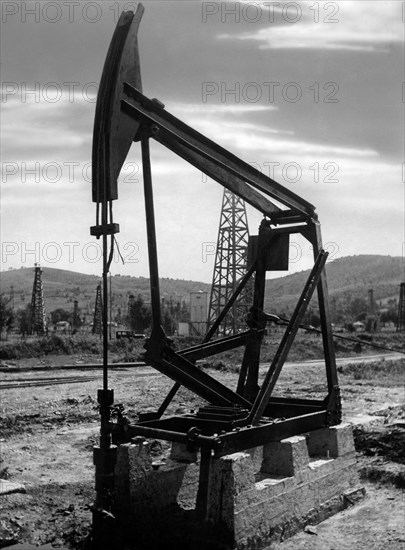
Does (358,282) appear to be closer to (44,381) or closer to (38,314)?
(38,314)

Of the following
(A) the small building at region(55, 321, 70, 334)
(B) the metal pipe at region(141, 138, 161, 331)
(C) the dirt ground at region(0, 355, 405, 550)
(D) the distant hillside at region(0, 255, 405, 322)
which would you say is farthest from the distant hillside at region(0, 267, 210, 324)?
(B) the metal pipe at region(141, 138, 161, 331)

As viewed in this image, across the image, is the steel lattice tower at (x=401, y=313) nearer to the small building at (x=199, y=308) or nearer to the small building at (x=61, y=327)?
the small building at (x=199, y=308)

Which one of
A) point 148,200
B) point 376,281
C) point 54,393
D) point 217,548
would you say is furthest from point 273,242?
point 376,281

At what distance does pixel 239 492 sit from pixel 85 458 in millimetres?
3954

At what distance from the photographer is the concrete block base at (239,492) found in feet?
17.8

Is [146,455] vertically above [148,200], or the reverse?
[148,200]

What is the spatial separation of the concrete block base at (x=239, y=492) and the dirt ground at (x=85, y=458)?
23 cm

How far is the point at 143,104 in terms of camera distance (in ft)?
19.6

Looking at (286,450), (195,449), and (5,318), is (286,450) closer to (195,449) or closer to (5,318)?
(195,449)

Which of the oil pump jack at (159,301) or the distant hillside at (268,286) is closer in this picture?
the oil pump jack at (159,301)

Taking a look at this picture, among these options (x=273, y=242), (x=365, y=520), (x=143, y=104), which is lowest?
(x=365, y=520)

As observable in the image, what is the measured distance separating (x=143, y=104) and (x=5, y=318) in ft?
115

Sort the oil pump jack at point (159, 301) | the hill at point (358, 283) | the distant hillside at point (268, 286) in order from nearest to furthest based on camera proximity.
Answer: the oil pump jack at point (159, 301) < the distant hillside at point (268, 286) < the hill at point (358, 283)

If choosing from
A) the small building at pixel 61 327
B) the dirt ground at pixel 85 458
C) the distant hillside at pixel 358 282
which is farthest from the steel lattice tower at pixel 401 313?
the distant hillside at pixel 358 282
